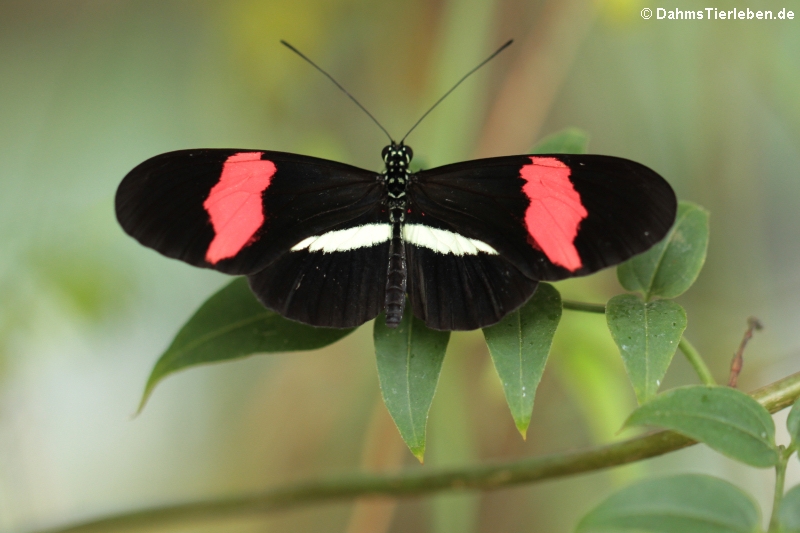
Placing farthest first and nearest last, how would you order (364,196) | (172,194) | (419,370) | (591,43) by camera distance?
(591,43), (364,196), (172,194), (419,370)

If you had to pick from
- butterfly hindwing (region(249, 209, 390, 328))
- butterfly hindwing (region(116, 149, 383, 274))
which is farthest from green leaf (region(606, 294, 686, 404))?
butterfly hindwing (region(116, 149, 383, 274))

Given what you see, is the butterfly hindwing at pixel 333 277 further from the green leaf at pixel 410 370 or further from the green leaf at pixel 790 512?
the green leaf at pixel 790 512

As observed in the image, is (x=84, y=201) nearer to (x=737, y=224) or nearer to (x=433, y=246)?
(x=433, y=246)

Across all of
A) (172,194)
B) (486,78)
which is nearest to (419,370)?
(172,194)

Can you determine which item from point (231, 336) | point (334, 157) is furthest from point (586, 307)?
point (334, 157)

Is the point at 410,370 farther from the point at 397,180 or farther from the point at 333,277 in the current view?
the point at 397,180

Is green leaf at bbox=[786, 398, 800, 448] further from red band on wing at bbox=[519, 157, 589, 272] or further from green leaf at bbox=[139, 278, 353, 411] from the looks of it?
green leaf at bbox=[139, 278, 353, 411]
